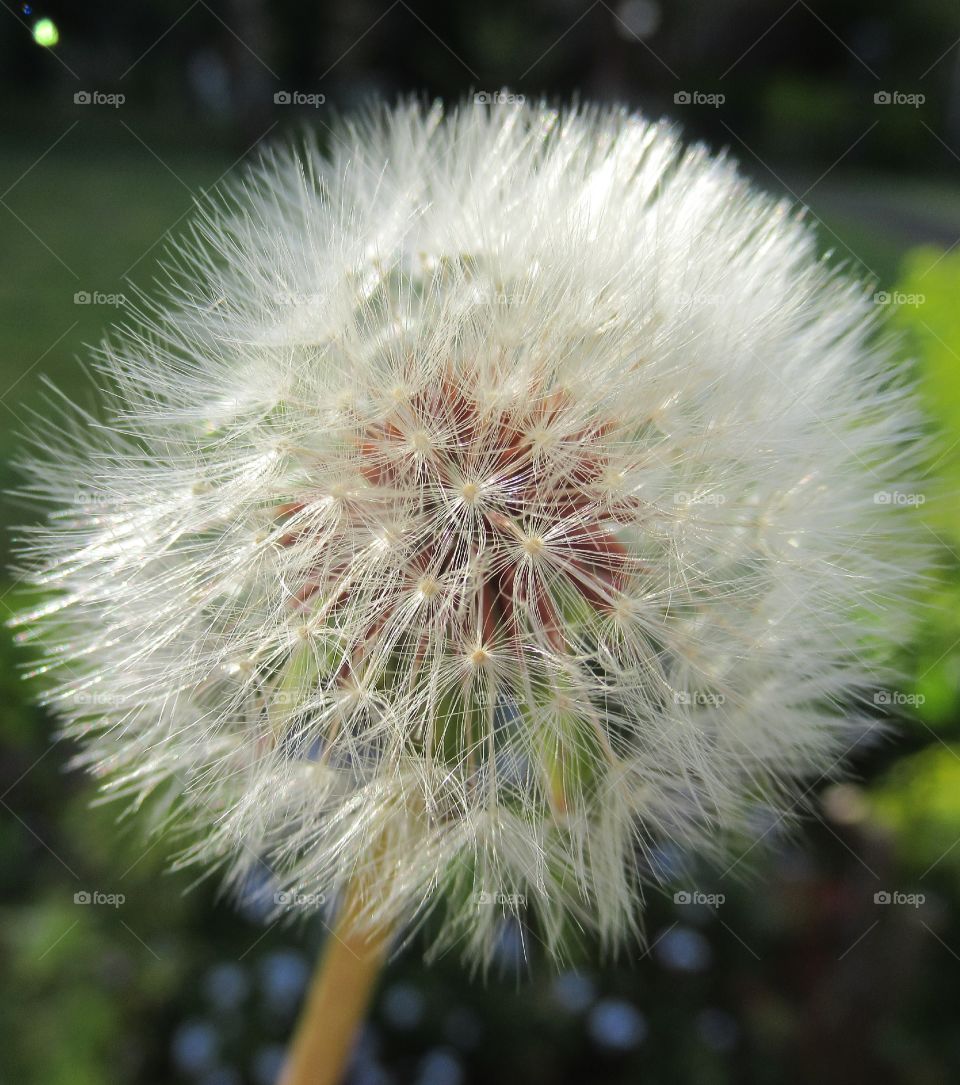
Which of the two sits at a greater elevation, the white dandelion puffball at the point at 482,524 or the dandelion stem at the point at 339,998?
the white dandelion puffball at the point at 482,524

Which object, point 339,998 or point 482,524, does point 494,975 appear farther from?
point 482,524

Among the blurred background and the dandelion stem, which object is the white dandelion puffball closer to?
the dandelion stem

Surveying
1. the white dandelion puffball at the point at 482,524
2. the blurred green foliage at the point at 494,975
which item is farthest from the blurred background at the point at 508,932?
the white dandelion puffball at the point at 482,524

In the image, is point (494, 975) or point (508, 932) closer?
point (508, 932)

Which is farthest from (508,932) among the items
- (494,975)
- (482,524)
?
(482,524)

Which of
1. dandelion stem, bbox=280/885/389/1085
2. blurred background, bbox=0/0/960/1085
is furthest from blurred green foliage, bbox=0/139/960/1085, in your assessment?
dandelion stem, bbox=280/885/389/1085

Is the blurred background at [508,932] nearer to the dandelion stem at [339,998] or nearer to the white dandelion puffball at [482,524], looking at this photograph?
the white dandelion puffball at [482,524]
